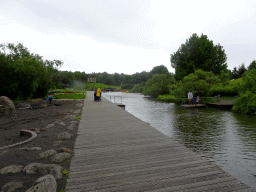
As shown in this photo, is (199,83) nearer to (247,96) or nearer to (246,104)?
(247,96)

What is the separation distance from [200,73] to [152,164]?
92.1 feet

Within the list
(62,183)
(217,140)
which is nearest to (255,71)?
(217,140)

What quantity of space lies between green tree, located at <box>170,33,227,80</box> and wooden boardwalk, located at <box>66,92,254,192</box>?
127 ft

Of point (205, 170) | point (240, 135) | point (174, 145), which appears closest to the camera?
point (205, 170)

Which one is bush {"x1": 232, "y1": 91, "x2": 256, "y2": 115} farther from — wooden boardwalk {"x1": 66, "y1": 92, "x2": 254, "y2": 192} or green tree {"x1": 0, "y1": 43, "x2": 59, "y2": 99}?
green tree {"x1": 0, "y1": 43, "x2": 59, "y2": 99}

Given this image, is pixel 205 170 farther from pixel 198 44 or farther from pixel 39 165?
pixel 198 44

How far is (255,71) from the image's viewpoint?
1820cm

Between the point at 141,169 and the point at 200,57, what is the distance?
42.0 m

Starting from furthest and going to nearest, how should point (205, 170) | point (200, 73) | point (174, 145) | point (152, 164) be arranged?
point (200, 73)
point (174, 145)
point (152, 164)
point (205, 170)

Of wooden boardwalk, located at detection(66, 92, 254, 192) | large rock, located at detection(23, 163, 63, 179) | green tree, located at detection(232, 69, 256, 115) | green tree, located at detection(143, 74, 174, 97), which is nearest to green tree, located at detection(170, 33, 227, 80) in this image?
green tree, located at detection(143, 74, 174, 97)

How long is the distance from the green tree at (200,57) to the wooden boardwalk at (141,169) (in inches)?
1521

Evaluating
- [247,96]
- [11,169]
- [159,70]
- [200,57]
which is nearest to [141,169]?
[11,169]

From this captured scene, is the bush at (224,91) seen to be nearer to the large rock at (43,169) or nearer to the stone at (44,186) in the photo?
the large rock at (43,169)

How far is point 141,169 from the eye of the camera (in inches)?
124
